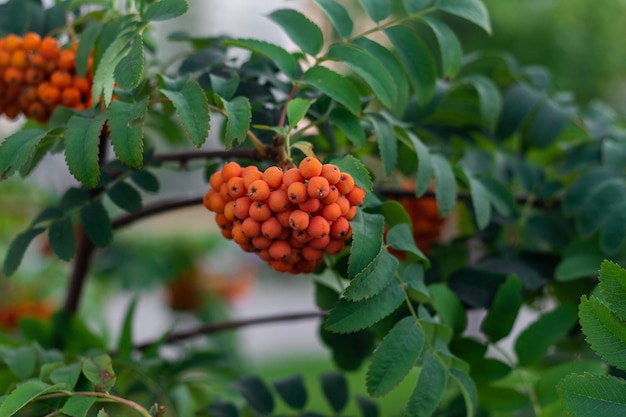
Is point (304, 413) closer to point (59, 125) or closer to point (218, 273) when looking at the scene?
point (59, 125)

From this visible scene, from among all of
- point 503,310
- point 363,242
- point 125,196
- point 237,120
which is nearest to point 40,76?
point 125,196

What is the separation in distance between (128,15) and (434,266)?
0.35 metres

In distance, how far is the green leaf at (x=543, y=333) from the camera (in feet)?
2.08

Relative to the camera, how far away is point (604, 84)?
4539 millimetres

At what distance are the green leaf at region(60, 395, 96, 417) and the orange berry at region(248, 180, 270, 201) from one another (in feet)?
0.56

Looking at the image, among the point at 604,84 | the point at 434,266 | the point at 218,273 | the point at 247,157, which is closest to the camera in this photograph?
the point at 247,157

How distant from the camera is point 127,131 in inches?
19.3

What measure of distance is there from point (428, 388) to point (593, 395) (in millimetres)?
106

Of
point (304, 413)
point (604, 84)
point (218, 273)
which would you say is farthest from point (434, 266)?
point (604, 84)

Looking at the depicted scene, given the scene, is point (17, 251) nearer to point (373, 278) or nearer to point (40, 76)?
point (40, 76)

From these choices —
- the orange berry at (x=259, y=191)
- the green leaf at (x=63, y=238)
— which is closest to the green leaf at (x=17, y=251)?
the green leaf at (x=63, y=238)

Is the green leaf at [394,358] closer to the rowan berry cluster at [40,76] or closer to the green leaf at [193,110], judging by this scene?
the green leaf at [193,110]

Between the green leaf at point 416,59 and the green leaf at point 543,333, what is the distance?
0.22 metres

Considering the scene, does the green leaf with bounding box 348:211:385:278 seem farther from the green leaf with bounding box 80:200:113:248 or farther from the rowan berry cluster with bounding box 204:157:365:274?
the green leaf with bounding box 80:200:113:248
